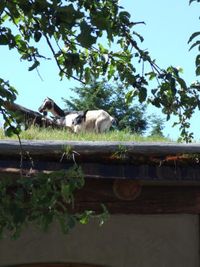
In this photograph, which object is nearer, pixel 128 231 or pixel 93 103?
pixel 128 231

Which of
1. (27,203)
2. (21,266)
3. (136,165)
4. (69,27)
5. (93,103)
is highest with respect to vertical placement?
(93,103)

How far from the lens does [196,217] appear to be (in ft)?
18.0

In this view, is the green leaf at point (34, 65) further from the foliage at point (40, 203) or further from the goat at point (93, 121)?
the goat at point (93, 121)

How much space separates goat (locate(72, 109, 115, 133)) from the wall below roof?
3.28m

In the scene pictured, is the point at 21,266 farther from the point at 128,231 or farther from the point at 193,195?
the point at 193,195

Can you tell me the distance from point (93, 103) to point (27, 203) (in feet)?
72.7

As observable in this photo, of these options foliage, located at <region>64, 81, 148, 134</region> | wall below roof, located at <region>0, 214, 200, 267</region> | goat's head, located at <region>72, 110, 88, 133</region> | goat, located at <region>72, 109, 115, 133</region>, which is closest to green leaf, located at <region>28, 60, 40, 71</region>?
wall below roof, located at <region>0, 214, 200, 267</region>

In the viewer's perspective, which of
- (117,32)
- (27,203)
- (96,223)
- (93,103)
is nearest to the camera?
(27,203)


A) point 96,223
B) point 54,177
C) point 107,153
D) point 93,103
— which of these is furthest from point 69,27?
point 93,103

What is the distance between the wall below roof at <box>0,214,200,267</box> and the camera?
17.2 ft

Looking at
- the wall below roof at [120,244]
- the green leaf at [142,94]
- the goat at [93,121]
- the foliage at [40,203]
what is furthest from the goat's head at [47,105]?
the foliage at [40,203]

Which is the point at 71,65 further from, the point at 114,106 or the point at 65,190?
the point at 114,106

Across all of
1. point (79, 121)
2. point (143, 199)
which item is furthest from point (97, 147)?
point (79, 121)

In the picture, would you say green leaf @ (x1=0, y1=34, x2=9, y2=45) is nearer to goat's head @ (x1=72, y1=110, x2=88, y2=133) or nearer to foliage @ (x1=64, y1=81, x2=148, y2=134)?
goat's head @ (x1=72, y1=110, x2=88, y2=133)
